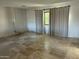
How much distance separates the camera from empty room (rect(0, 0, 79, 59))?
6356 mm

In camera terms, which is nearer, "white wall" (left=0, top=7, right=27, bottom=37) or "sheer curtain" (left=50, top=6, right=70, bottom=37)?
"sheer curtain" (left=50, top=6, right=70, bottom=37)

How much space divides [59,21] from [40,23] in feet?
7.43

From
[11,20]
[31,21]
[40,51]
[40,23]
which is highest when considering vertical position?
[11,20]

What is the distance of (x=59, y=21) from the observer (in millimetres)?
8203

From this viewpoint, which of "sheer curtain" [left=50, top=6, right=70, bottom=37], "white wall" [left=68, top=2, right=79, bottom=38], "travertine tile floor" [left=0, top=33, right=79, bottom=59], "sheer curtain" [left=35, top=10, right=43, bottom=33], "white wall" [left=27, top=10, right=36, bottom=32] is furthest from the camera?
"white wall" [left=27, top=10, right=36, bottom=32]

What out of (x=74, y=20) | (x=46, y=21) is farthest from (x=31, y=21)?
(x=74, y=20)

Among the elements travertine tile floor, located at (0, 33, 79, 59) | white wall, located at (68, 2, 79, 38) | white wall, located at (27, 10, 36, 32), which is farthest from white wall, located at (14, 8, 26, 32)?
white wall, located at (68, 2, 79, 38)

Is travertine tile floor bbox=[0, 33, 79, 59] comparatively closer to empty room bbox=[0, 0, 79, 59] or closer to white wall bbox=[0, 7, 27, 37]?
empty room bbox=[0, 0, 79, 59]

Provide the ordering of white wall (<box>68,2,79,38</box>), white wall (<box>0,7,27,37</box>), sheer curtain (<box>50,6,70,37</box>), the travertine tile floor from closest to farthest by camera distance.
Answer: the travertine tile floor
white wall (<box>68,2,79,38</box>)
sheer curtain (<box>50,6,70,37</box>)
white wall (<box>0,7,27,37</box>)

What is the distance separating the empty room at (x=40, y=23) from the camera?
636 cm

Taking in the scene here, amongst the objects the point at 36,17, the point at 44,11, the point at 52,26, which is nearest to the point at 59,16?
the point at 52,26

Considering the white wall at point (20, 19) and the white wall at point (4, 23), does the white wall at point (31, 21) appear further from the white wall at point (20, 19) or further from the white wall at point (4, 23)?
the white wall at point (4, 23)

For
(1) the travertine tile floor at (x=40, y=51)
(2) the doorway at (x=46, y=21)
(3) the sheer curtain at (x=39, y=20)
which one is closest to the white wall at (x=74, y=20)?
(1) the travertine tile floor at (x=40, y=51)

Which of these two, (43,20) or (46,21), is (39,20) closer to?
(43,20)
